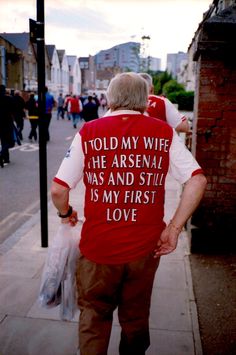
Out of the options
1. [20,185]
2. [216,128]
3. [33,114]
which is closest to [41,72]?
[216,128]

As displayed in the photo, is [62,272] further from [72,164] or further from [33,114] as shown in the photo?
[33,114]

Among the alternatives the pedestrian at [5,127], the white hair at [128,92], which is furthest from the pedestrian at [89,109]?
the white hair at [128,92]

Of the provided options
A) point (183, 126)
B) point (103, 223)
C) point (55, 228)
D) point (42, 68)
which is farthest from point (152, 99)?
point (103, 223)

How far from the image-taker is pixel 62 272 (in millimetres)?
2609

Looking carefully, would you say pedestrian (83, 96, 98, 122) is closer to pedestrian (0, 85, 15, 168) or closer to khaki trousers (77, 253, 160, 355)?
pedestrian (0, 85, 15, 168)

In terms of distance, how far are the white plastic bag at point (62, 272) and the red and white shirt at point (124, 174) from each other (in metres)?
0.27

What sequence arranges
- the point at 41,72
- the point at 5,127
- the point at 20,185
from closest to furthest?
the point at 41,72
the point at 20,185
the point at 5,127

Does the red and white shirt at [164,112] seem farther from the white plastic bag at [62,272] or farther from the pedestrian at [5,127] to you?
the pedestrian at [5,127]

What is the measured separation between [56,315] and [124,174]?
5.82 feet

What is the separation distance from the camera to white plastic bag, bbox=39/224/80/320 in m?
2.59

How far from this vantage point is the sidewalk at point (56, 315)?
3.03m

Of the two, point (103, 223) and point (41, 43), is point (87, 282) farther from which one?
point (41, 43)

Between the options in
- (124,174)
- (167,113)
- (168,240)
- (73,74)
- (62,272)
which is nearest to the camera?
(124,174)

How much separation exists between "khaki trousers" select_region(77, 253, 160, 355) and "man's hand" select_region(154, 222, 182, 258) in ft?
0.20
